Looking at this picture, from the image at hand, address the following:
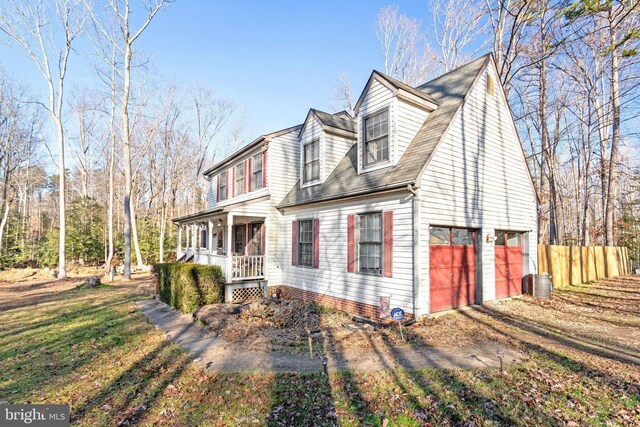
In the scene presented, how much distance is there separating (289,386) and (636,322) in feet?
30.4

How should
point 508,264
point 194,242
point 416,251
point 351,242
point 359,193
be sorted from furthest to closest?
point 194,242 → point 508,264 → point 351,242 → point 359,193 → point 416,251

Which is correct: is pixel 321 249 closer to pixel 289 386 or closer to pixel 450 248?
pixel 450 248

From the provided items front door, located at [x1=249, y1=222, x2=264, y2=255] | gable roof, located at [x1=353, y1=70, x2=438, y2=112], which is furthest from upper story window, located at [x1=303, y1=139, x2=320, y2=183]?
front door, located at [x1=249, y1=222, x2=264, y2=255]

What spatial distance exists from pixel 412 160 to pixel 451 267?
321cm

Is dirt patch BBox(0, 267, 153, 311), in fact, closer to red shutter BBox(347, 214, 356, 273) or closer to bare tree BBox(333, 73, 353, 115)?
red shutter BBox(347, 214, 356, 273)

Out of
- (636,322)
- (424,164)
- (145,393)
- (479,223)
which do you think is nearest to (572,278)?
(636,322)

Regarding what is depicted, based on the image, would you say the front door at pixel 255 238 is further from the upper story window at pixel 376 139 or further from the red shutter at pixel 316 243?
the upper story window at pixel 376 139

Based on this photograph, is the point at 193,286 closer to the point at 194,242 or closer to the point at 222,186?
the point at 194,242

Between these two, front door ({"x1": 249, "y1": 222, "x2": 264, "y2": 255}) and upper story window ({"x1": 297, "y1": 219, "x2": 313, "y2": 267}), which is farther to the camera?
front door ({"x1": 249, "y1": 222, "x2": 264, "y2": 255})

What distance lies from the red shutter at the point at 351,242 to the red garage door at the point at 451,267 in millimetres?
2146

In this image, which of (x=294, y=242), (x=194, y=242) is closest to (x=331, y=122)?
(x=294, y=242)

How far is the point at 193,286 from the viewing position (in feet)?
33.7

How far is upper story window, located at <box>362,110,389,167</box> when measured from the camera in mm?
9445

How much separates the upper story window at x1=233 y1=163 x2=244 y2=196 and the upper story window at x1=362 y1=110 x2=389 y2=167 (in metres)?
7.45
